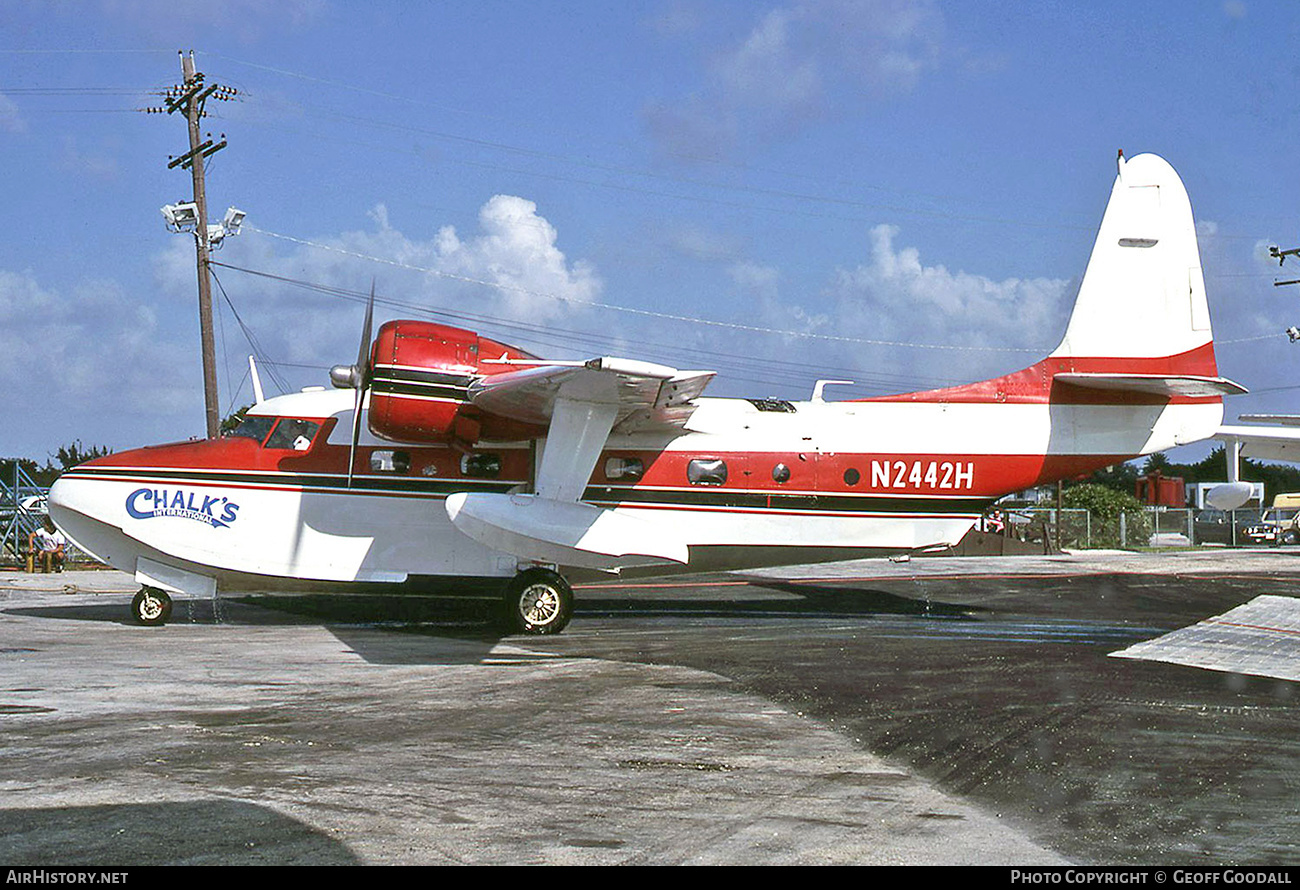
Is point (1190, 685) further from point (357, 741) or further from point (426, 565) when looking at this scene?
point (426, 565)

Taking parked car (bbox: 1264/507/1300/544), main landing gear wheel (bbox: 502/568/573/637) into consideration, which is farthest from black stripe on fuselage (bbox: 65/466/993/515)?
parked car (bbox: 1264/507/1300/544)

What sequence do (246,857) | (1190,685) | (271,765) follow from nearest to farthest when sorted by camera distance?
1. (246,857)
2. (271,765)
3. (1190,685)

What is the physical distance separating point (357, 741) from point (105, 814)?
2.27 metres

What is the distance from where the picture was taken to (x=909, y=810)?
6.16m

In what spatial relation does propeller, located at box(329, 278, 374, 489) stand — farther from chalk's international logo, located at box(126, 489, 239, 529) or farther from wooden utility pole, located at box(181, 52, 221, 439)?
wooden utility pole, located at box(181, 52, 221, 439)

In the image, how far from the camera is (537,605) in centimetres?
1536

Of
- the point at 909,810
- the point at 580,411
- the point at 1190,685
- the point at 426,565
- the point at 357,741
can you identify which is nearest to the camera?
the point at 909,810

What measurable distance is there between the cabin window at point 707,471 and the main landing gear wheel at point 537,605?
2.57m

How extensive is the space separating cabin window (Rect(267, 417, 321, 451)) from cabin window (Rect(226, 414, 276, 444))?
0.43 feet

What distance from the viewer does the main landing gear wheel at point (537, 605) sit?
15.3 metres

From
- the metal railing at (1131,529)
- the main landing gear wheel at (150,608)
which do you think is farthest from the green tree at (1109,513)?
the main landing gear wheel at (150,608)

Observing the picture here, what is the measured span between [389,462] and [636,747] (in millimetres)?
9024

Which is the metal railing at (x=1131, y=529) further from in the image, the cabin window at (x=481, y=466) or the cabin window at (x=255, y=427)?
the cabin window at (x=255, y=427)
